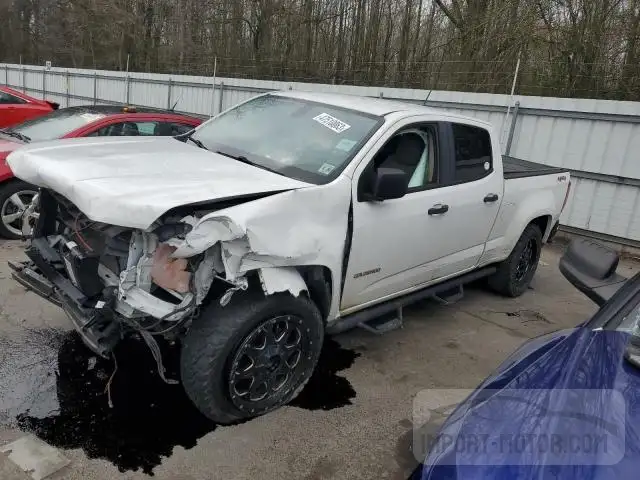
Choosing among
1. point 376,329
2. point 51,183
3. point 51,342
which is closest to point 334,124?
point 376,329

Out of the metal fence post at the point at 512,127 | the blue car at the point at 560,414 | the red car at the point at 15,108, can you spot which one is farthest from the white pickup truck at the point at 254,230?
the red car at the point at 15,108

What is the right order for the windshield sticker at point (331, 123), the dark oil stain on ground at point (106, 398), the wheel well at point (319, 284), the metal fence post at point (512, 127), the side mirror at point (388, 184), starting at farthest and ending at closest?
the metal fence post at point (512, 127) < the windshield sticker at point (331, 123) < the side mirror at point (388, 184) < the wheel well at point (319, 284) < the dark oil stain on ground at point (106, 398)

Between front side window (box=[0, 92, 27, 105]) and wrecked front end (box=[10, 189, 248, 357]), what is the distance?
866 cm

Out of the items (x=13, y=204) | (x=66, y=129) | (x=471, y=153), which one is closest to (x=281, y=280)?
(x=471, y=153)

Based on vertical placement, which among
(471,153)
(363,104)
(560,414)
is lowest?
(560,414)

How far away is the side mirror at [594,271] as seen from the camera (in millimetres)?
2521

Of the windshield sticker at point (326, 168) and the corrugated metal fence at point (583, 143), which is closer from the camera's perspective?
the windshield sticker at point (326, 168)

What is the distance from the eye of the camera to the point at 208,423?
316 cm

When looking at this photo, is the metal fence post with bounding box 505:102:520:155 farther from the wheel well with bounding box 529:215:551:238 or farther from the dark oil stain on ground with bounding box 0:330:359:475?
the dark oil stain on ground with bounding box 0:330:359:475

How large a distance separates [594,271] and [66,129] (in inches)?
224

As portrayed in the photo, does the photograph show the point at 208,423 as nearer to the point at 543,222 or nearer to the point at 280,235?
the point at 280,235

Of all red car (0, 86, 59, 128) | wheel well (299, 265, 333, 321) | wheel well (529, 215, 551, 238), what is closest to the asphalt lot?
wheel well (299, 265, 333, 321)

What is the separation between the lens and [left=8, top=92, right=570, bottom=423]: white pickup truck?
280 centimetres

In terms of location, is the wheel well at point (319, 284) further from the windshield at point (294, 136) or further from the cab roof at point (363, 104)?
the cab roof at point (363, 104)
